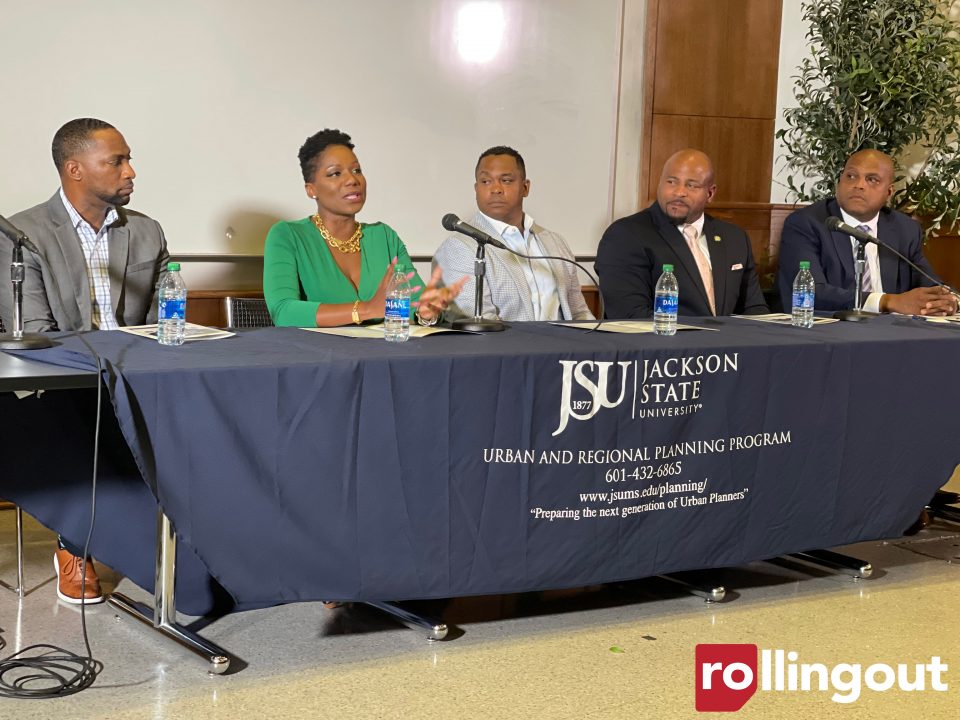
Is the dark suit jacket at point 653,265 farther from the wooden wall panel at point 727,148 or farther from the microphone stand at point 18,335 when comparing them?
the microphone stand at point 18,335

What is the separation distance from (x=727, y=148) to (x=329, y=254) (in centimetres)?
254

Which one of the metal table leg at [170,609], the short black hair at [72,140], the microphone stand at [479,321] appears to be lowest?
the metal table leg at [170,609]

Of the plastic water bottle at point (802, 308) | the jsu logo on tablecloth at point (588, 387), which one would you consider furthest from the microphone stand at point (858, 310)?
the jsu logo on tablecloth at point (588, 387)

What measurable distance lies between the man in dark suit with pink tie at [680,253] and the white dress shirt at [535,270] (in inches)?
8.6

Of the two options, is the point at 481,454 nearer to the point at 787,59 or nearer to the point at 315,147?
the point at 315,147

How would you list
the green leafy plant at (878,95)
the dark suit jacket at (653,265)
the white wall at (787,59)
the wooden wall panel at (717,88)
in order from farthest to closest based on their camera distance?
1. the white wall at (787,59)
2. the wooden wall panel at (717,88)
3. the green leafy plant at (878,95)
4. the dark suit jacket at (653,265)

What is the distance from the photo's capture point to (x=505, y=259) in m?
3.76

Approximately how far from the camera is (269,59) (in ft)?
14.5

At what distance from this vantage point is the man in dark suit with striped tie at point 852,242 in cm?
425

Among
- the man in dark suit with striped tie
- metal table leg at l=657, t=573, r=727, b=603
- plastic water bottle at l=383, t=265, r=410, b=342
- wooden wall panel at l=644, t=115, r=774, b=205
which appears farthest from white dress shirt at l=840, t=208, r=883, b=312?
plastic water bottle at l=383, t=265, r=410, b=342

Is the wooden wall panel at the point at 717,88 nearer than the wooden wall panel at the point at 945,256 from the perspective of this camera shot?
Yes

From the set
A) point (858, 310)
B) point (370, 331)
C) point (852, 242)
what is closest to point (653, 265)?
point (858, 310)

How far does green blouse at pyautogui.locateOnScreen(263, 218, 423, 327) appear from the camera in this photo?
3.36 meters

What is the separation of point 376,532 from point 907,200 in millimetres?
3764
